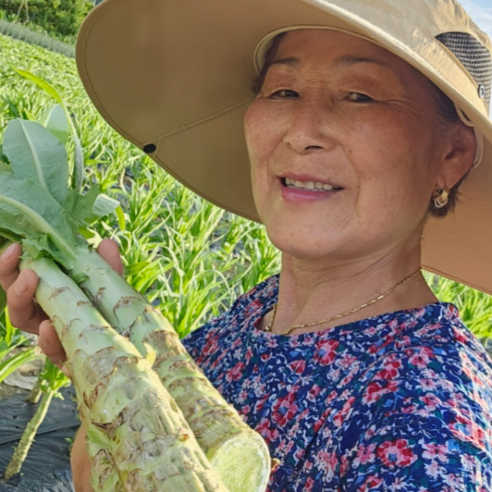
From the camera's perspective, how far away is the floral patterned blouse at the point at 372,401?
75 cm

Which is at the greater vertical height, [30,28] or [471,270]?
[471,270]

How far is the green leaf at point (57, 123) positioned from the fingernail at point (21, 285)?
0.42 metres

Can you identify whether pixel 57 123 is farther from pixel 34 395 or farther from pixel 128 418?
pixel 34 395

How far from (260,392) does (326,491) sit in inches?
9.1

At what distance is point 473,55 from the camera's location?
3.26 feet

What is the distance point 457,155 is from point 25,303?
2.53ft

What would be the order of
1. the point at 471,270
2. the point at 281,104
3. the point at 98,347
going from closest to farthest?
the point at 98,347 → the point at 281,104 → the point at 471,270

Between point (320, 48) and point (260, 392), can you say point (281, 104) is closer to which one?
point (320, 48)

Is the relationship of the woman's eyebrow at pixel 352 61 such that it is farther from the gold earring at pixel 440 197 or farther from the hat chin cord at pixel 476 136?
the gold earring at pixel 440 197

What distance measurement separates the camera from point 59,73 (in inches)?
422

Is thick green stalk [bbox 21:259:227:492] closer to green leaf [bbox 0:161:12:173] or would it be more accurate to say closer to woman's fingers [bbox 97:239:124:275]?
woman's fingers [bbox 97:239:124:275]

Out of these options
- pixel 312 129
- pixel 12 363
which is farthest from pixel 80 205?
pixel 12 363

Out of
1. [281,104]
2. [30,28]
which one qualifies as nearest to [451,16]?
[281,104]

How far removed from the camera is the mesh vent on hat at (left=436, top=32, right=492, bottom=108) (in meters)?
0.95
